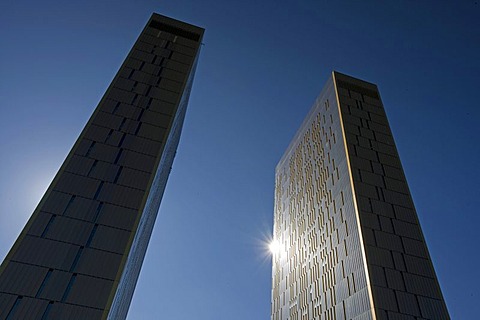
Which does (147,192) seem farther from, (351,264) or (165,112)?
(351,264)

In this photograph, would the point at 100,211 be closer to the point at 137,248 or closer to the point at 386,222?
the point at 137,248

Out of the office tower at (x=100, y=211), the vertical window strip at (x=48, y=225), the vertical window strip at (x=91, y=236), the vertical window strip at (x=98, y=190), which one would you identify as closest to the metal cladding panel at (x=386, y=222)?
the office tower at (x=100, y=211)

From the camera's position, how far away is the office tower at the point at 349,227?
3709 cm

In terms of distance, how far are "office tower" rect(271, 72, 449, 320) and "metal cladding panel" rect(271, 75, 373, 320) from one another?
0.13m

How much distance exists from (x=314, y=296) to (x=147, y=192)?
1038 inches

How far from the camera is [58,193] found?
1286 inches

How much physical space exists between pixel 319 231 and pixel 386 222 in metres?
11.4

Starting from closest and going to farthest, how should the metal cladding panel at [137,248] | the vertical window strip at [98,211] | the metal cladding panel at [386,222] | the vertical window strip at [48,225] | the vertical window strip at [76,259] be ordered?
the vertical window strip at [76,259]
the vertical window strip at [48,225]
the metal cladding panel at [137,248]
the vertical window strip at [98,211]
the metal cladding panel at [386,222]

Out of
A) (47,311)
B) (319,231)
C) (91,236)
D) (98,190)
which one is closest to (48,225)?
(91,236)

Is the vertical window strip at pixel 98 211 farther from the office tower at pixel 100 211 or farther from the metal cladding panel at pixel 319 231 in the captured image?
the metal cladding panel at pixel 319 231

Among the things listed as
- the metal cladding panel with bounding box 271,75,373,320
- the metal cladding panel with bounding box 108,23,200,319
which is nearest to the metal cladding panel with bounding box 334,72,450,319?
the metal cladding panel with bounding box 271,75,373,320

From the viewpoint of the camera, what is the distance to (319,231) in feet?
171

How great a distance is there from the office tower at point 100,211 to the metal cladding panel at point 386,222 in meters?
23.4

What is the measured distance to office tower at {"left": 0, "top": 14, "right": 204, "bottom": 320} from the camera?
87.7 ft
